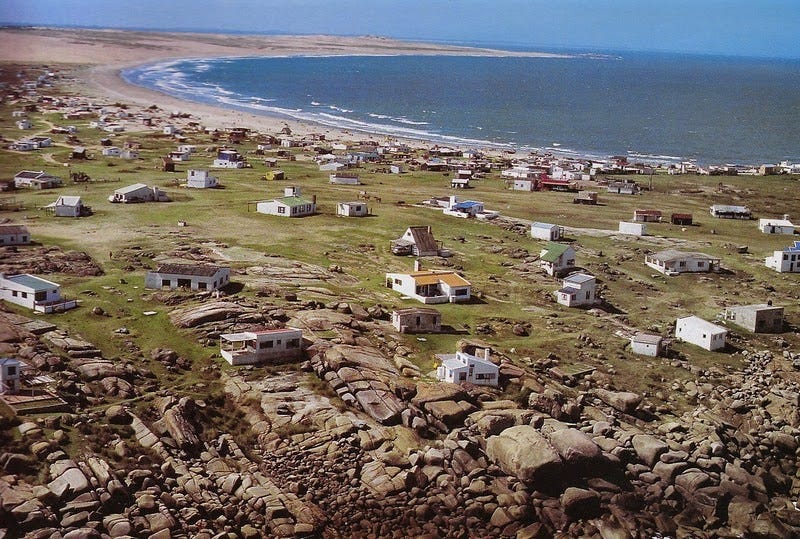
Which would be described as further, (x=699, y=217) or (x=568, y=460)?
(x=699, y=217)

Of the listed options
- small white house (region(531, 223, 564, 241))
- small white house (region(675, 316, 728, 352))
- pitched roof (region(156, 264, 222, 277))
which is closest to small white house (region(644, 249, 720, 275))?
small white house (region(531, 223, 564, 241))

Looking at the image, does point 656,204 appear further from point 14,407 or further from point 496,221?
point 14,407

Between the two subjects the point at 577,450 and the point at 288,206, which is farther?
the point at 288,206

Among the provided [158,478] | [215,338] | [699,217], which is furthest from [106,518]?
[699,217]

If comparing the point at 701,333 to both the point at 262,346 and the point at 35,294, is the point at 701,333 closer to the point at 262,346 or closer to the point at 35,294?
the point at 262,346

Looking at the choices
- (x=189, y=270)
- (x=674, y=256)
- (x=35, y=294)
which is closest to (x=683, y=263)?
(x=674, y=256)

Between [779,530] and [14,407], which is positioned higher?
[14,407]

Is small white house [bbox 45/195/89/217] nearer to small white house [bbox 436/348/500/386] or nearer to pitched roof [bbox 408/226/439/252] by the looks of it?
pitched roof [bbox 408/226/439/252]
